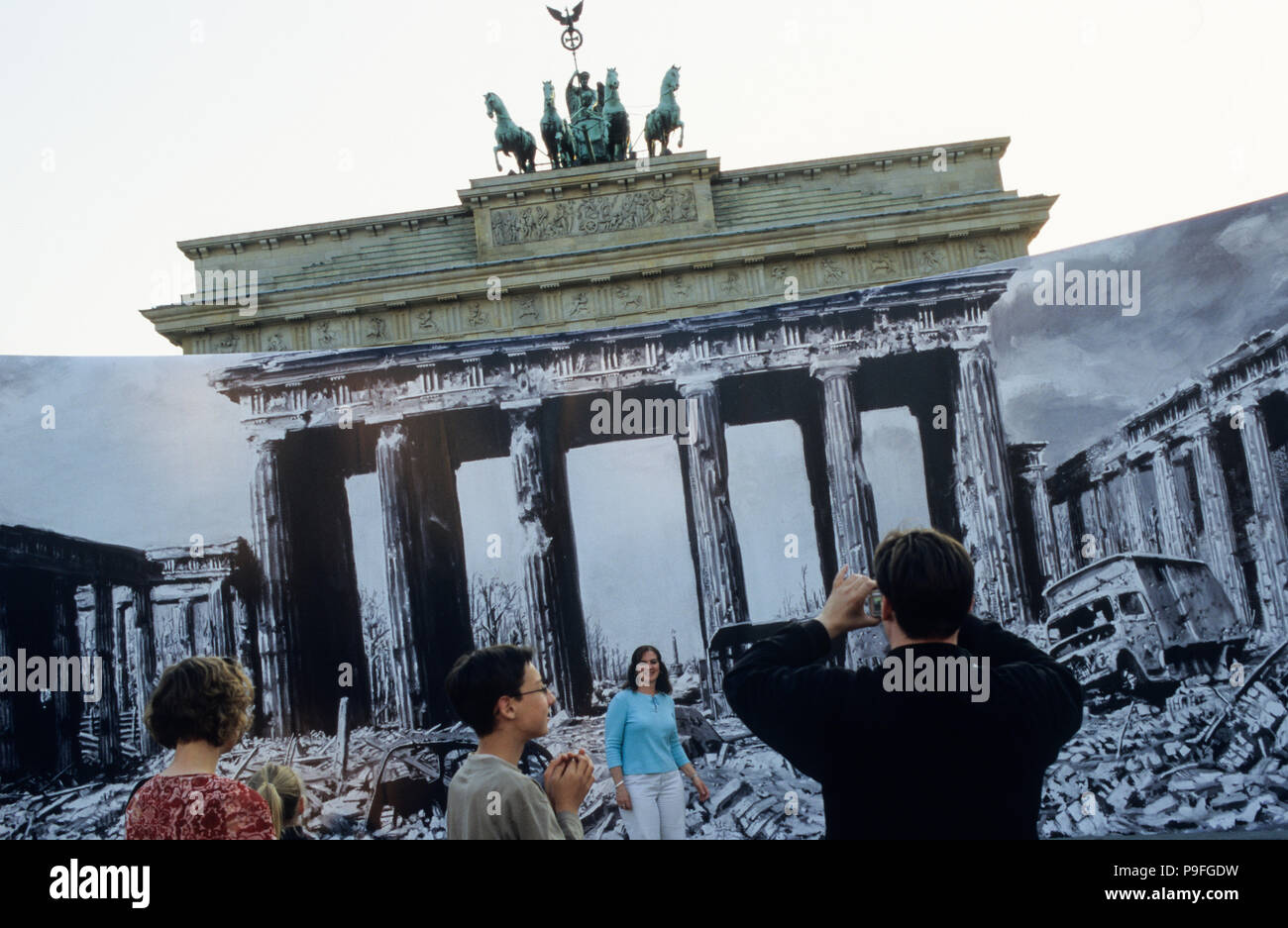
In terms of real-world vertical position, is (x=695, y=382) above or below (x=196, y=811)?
above

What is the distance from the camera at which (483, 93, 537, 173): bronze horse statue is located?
27.1m

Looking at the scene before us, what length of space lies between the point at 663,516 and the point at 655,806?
1.95 meters

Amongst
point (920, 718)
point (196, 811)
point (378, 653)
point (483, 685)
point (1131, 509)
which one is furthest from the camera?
point (378, 653)

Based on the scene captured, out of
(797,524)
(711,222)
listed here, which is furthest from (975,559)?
(711,222)

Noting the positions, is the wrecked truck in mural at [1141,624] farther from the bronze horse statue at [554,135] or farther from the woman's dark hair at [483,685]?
the bronze horse statue at [554,135]

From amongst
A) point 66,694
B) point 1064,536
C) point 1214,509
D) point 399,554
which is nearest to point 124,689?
point 66,694

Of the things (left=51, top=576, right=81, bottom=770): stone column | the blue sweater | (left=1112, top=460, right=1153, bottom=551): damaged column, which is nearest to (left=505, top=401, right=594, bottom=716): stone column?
Result: the blue sweater

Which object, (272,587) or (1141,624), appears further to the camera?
(272,587)

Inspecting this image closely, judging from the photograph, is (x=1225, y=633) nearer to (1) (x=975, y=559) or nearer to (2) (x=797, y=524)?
(1) (x=975, y=559)

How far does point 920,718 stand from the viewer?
2.55m

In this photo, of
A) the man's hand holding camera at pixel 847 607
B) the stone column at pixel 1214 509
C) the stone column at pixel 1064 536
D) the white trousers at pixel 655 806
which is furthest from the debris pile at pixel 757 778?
the man's hand holding camera at pixel 847 607

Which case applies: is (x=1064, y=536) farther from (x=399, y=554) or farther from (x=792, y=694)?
(x=792, y=694)

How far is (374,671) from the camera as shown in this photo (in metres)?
7.16

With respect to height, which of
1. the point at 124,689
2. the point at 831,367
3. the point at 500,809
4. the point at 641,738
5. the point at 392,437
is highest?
the point at 831,367
